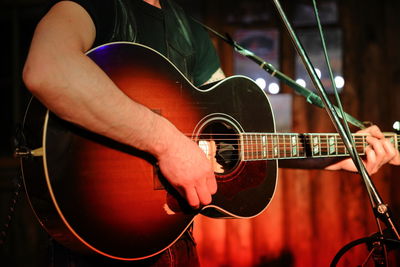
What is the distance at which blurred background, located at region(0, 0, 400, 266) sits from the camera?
3.08 meters

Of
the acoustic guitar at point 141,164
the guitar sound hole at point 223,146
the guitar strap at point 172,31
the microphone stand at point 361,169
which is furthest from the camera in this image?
the guitar sound hole at point 223,146

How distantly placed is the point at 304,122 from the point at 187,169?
88.6 inches

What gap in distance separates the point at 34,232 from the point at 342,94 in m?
3.06

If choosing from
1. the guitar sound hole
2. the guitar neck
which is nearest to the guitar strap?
the guitar sound hole

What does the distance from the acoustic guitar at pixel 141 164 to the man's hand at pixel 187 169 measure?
0.07 meters

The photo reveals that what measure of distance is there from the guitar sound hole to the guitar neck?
3cm

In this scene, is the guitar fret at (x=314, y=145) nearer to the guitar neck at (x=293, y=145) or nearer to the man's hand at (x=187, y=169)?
the guitar neck at (x=293, y=145)

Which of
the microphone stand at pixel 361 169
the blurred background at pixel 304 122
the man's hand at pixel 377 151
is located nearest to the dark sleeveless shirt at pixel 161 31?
the microphone stand at pixel 361 169

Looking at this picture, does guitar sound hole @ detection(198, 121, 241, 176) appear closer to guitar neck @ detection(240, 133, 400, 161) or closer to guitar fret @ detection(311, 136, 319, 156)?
guitar neck @ detection(240, 133, 400, 161)

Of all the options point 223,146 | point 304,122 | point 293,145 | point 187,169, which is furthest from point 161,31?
point 304,122

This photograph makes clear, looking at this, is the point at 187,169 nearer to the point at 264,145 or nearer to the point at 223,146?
the point at 223,146

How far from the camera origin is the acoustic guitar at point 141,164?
0.99 meters

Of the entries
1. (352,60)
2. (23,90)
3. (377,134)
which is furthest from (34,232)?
(352,60)

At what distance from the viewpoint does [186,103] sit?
128 centimetres
